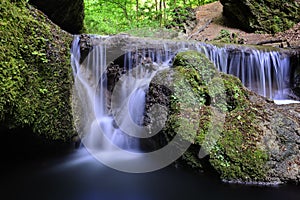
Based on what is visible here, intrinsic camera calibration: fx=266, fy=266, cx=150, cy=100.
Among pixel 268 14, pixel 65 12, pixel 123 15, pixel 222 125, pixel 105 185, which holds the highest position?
pixel 123 15

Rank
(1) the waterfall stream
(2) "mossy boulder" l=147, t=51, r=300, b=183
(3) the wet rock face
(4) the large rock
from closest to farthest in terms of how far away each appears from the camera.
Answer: (2) "mossy boulder" l=147, t=51, r=300, b=183, (1) the waterfall stream, (3) the wet rock face, (4) the large rock

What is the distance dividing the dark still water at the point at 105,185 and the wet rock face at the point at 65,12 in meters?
3.53

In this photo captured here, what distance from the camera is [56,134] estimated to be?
397 cm

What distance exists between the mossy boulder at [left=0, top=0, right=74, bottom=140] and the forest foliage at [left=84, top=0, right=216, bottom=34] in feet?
18.9

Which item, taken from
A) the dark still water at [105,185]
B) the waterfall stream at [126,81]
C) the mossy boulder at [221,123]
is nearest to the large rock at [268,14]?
the waterfall stream at [126,81]

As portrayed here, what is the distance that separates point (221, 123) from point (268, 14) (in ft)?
33.8

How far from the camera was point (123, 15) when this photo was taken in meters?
13.1

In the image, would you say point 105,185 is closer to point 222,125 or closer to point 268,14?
point 222,125

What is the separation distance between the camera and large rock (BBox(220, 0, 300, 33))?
11953 mm

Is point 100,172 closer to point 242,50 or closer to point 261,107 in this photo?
point 261,107

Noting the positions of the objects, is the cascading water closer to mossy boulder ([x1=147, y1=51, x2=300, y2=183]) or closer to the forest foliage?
mossy boulder ([x1=147, y1=51, x2=300, y2=183])

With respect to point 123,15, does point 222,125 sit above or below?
below

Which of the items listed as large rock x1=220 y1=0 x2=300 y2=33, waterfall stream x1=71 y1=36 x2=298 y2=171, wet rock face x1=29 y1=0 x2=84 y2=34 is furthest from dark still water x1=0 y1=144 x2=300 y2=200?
large rock x1=220 y1=0 x2=300 y2=33

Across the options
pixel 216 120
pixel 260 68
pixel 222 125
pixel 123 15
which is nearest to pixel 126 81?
pixel 216 120
